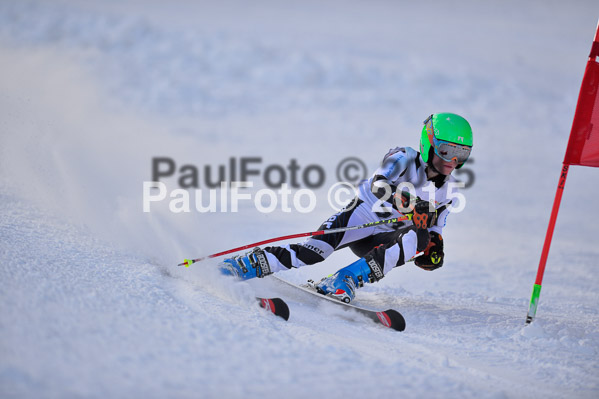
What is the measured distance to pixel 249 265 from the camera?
13.3ft

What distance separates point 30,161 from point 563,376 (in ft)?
17.0

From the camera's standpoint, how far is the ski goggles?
4.13 metres

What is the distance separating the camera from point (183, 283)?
366cm

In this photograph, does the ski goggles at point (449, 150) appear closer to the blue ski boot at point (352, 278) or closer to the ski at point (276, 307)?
the blue ski boot at point (352, 278)

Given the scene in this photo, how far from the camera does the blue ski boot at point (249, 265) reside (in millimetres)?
4008

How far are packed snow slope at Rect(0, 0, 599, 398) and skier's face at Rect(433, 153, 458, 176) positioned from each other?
3.46 ft

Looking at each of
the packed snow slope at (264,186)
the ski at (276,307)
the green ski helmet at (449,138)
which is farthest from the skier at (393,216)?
the ski at (276,307)

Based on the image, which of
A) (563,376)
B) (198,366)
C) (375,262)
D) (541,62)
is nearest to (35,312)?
(198,366)

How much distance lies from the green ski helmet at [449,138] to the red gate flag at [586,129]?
27.4 inches

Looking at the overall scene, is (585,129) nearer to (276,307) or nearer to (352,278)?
(352,278)

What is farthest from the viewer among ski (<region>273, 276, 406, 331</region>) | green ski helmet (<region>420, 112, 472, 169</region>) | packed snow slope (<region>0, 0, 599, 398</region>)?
green ski helmet (<region>420, 112, 472, 169</region>)

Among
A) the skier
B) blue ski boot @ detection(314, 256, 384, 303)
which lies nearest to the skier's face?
the skier

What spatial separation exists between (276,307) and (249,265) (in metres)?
0.77

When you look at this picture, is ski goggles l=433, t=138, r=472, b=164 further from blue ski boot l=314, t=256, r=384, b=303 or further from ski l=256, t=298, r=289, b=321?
ski l=256, t=298, r=289, b=321
